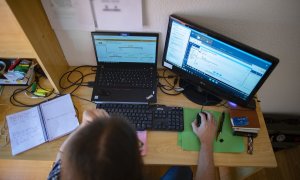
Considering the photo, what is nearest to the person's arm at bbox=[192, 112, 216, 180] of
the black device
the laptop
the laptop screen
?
the black device

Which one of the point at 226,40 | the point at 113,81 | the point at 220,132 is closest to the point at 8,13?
the point at 113,81

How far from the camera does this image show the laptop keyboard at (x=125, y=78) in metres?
1.18

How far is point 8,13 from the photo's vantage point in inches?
30.5

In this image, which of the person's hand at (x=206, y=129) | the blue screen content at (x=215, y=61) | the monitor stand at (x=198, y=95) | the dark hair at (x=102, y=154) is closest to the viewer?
the dark hair at (x=102, y=154)

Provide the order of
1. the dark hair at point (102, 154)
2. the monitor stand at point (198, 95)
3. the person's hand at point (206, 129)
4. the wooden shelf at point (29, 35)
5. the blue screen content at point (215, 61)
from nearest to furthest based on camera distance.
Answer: the dark hair at point (102, 154) → the wooden shelf at point (29, 35) → the blue screen content at point (215, 61) → the person's hand at point (206, 129) → the monitor stand at point (198, 95)

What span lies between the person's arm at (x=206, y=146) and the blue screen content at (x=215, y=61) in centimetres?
17

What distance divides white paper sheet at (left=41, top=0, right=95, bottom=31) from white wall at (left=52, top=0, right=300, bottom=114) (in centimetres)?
5

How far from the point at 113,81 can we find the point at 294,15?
0.87m

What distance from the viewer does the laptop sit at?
3.58ft

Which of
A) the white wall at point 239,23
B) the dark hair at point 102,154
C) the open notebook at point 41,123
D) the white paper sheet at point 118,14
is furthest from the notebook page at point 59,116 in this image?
the dark hair at point 102,154

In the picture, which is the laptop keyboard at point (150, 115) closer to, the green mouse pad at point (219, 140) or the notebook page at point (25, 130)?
the green mouse pad at point (219, 140)

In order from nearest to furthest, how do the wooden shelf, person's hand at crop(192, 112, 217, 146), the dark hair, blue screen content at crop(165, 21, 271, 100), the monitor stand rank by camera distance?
the dark hair
the wooden shelf
blue screen content at crop(165, 21, 271, 100)
person's hand at crop(192, 112, 217, 146)
the monitor stand

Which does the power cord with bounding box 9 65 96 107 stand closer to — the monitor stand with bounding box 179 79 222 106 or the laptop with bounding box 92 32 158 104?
the laptop with bounding box 92 32 158 104

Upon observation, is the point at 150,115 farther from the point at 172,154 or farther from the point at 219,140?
the point at 219,140
